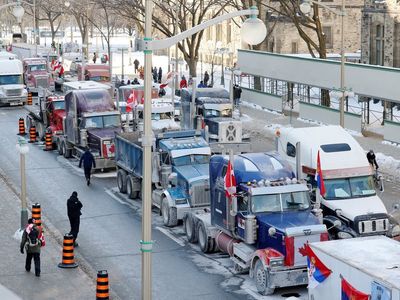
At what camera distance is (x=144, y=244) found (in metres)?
18.1

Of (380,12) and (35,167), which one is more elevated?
(380,12)

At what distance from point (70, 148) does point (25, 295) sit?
20582 millimetres

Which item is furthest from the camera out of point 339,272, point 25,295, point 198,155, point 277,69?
point 277,69

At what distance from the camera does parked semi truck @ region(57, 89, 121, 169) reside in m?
38.7

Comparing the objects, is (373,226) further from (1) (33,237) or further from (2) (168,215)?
(1) (33,237)

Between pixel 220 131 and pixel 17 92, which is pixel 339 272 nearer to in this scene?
pixel 220 131

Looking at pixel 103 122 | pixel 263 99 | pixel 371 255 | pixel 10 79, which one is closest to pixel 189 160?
pixel 103 122

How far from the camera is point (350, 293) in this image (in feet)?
57.8

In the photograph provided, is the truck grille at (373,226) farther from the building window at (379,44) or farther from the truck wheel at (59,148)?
the building window at (379,44)

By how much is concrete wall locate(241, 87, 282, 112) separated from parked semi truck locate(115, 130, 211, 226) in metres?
24.6

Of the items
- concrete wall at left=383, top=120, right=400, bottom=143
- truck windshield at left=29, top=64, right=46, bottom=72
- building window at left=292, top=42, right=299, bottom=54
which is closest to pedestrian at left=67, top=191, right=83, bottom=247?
concrete wall at left=383, top=120, right=400, bottom=143

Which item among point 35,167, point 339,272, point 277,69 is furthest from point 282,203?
point 277,69

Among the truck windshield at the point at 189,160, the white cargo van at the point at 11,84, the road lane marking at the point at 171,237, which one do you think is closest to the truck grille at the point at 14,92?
the white cargo van at the point at 11,84

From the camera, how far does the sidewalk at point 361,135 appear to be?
129 ft
